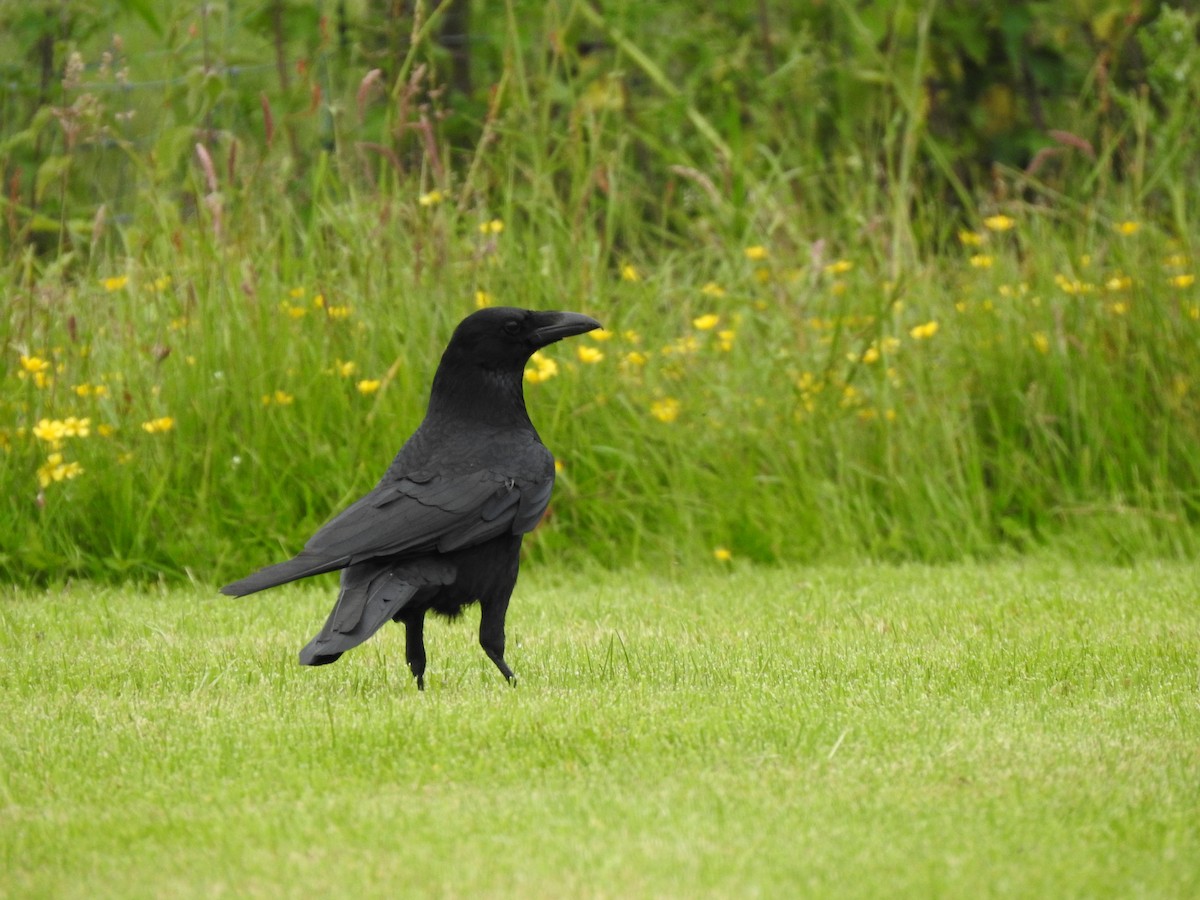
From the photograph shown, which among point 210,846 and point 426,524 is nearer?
point 210,846

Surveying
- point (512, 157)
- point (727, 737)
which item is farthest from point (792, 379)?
point (727, 737)

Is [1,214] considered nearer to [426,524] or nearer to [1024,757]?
[426,524]

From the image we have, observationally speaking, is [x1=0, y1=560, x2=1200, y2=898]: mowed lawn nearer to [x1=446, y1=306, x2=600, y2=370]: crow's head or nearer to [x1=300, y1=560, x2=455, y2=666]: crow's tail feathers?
[x1=300, y1=560, x2=455, y2=666]: crow's tail feathers

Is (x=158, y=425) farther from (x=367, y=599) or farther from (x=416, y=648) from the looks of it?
(x=367, y=599)

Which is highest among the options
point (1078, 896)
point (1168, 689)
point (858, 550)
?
point (1078, 896)

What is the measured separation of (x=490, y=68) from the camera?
33.1 feet

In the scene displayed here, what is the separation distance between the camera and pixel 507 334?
14.4 ft

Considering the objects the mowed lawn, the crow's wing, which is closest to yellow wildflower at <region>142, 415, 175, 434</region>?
the mowed lawn

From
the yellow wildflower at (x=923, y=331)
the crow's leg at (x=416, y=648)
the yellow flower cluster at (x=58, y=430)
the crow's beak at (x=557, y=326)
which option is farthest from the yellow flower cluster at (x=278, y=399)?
the yellow wildflower at (x=923, y=331)

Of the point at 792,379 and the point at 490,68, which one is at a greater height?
the point at 490,68

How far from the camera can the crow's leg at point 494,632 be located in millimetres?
4035

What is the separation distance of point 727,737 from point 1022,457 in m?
3.26

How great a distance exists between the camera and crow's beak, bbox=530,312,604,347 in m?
4.36

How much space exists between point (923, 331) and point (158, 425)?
297 cm
